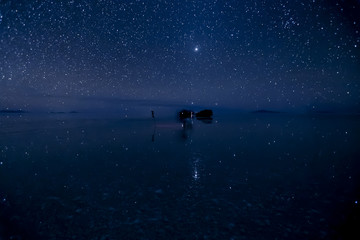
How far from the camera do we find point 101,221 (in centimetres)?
538

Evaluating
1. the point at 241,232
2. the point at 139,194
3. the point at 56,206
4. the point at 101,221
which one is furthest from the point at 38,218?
the point at 241,232

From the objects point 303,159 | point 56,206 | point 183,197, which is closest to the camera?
point 56,206

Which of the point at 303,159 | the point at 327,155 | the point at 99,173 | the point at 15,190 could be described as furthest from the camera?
the point at 327,155

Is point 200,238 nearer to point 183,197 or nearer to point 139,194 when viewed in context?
point 183,197

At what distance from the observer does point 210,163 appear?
1083 centimetres

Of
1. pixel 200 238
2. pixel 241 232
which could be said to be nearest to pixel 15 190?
pixel 200 238

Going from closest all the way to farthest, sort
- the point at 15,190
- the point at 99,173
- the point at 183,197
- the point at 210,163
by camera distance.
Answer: the point at 183,197 < the point at 15,190 < the point at 99,173 < the point at 210,163

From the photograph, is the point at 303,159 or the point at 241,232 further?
the point at 303,159

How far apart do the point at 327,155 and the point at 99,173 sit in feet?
41.7

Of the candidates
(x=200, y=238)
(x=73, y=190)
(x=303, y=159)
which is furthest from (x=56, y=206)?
(x=303, y=159)

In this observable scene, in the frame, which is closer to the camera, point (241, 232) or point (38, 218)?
point (241, 232)

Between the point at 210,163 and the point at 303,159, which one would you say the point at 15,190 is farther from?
the point at 303,159

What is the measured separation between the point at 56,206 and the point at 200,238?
4214mm

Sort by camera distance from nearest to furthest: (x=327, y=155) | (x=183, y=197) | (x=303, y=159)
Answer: (x=183, y=197)
(x=303, y=159)
(x=327, y=155)
